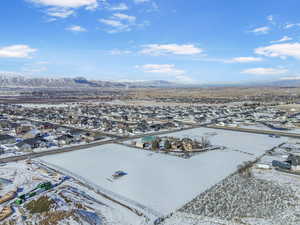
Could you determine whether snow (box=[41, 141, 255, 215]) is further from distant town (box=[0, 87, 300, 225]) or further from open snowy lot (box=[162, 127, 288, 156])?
open snowy lot (box=[162, 127, 288, 156])

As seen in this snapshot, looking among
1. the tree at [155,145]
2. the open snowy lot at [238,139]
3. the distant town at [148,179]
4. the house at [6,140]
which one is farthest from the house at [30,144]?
the open snowy lot at [238,139]

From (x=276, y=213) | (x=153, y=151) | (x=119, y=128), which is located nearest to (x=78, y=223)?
(x=276, y=213)

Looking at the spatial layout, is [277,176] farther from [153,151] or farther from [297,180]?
[153,151]

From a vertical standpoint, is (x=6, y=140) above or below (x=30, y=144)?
below

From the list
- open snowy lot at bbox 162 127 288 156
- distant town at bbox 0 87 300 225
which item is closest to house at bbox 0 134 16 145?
distant town at bbox 0 87 300 225

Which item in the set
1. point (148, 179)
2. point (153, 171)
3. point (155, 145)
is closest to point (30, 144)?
point (155, 145)

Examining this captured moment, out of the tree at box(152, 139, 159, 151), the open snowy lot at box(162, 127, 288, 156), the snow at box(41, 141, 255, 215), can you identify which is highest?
the tree at box(152, 139, 159, 151)

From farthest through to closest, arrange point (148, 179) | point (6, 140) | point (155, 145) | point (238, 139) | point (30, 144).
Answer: point (238, 139) → point (6, 140) → point (30, 144) → point (155, 145) → point (148, 179)

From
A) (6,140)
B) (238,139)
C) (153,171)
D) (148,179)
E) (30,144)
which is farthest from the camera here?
(238,139)

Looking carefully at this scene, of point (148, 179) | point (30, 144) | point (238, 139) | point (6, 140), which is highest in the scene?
point (30, 144)

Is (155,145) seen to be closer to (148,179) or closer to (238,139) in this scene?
(148,179)
